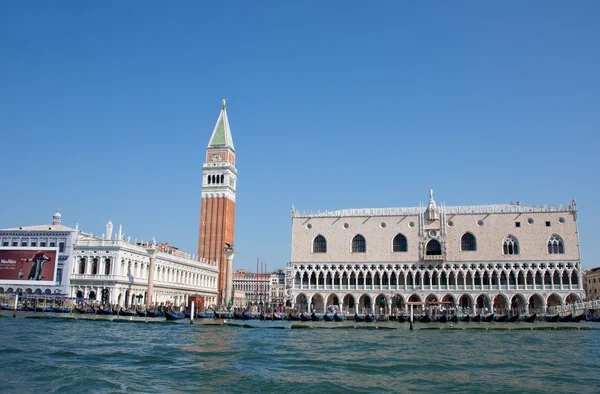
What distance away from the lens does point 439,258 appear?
53.2 meters

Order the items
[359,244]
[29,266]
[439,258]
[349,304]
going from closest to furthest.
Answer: [29,266] < [439,258] < [359,244] < [349,304]

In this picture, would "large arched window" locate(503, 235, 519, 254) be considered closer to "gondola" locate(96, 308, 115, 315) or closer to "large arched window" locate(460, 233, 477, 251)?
"large arched window" locate(460, 233, 477, 251)

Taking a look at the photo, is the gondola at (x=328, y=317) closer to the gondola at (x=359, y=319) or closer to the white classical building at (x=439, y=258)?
the gondola at (x=359, y=319)

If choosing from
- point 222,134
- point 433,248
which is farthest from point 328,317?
point 222,134

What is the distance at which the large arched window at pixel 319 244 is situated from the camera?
56781 mm

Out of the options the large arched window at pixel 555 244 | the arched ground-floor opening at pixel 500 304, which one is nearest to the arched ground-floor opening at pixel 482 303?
the arched ground-floor opening at pixel 500 304

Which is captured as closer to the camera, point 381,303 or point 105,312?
point 105,312

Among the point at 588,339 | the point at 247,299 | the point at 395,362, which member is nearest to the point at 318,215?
the point at 588,339

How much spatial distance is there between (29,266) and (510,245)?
1672 inches

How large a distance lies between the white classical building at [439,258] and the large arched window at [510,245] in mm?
91

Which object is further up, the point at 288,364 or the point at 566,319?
the point at 566,319

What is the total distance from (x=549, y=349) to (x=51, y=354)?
739 inches

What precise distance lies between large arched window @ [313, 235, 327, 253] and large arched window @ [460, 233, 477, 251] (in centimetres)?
1289

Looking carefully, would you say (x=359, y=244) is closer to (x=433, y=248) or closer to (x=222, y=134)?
(x=433, y=248)
